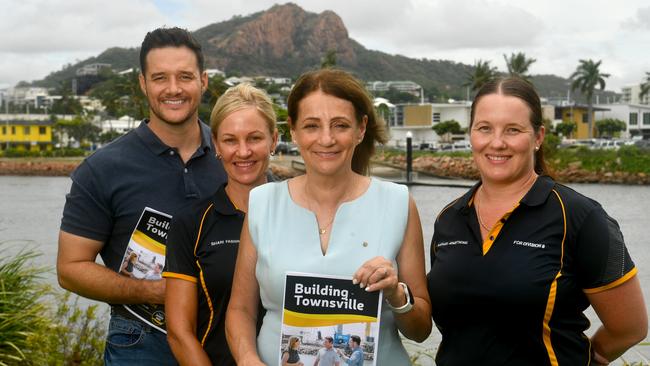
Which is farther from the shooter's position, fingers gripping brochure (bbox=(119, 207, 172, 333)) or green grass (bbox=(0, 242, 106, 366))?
green grass (bbox=(0, 242, 106, 366))

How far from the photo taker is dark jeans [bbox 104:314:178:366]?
3240mm

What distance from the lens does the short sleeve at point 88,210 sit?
10.7 feet

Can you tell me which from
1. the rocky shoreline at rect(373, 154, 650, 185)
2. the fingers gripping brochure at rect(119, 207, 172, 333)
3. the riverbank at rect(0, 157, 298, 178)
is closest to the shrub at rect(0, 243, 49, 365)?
the fingers gripping brochure at rect(119, 207, 172, 333)

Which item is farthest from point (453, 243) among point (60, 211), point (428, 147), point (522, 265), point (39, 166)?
point (39, 166)

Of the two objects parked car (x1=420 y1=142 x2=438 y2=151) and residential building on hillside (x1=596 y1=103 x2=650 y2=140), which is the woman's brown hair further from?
residential building on hillside (x1=596 y1=103 x2=650 y2=140)

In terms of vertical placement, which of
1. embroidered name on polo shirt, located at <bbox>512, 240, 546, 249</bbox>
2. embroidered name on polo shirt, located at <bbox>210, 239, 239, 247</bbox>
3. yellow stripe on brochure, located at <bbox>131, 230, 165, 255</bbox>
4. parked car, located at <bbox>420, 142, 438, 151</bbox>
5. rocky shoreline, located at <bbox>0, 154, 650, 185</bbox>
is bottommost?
rocky shoreline, located at <bbox>0, 154, 650, 185</bbox>

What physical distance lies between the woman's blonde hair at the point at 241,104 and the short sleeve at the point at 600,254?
123 centimetres

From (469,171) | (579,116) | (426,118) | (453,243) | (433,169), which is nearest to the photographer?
(453,243)

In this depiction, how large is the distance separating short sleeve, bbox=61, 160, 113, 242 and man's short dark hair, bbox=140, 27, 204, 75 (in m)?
0.58

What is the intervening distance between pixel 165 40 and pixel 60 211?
36.2 metres

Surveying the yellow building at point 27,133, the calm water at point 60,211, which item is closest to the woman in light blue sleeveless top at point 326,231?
the calm water at point 60,211

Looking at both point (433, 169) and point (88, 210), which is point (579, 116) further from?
point (88, 210)

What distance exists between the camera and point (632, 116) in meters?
100

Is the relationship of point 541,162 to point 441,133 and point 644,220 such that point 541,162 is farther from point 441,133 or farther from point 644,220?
point 441,133
